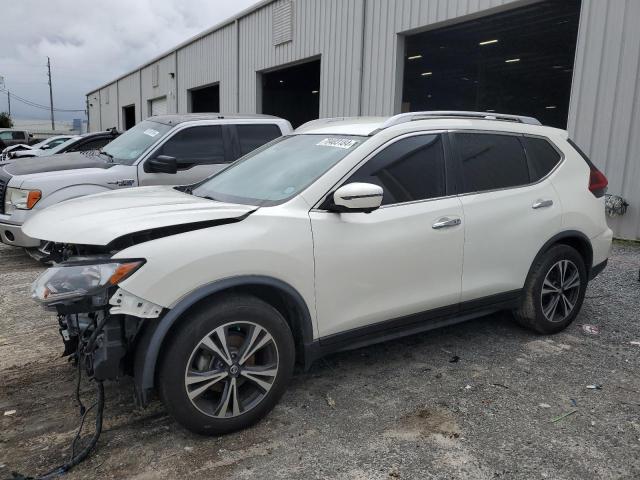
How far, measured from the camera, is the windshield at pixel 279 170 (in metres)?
3.41

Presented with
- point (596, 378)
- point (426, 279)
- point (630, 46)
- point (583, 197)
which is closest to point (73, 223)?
point (426, 279)

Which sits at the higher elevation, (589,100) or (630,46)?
(630,46)

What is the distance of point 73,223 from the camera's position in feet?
9.80

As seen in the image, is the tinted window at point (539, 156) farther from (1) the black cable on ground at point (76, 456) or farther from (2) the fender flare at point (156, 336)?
(1) the black cable on ground at point (76, 456)

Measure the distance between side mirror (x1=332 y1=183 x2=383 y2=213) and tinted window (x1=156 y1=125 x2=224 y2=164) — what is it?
450 cm

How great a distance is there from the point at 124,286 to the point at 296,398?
4.61 ft

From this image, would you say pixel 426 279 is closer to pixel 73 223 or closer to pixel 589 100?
pixel 73 223

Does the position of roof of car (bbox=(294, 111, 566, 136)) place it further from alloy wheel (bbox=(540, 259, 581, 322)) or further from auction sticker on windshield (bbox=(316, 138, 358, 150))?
alloy wheel (bbox=(540, 259, 581, 322))

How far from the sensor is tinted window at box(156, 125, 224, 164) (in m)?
7.11

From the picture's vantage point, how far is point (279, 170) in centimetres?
371

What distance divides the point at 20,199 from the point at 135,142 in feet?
5.61

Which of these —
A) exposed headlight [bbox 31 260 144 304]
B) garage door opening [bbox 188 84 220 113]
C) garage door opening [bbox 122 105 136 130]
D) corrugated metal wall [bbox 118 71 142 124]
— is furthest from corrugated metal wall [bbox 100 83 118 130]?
exposed headlight [bbox 31 260 144 304]

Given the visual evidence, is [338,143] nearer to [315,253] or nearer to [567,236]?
[315,253]

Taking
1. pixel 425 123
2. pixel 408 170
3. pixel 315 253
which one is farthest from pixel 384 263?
pixel 425 123
